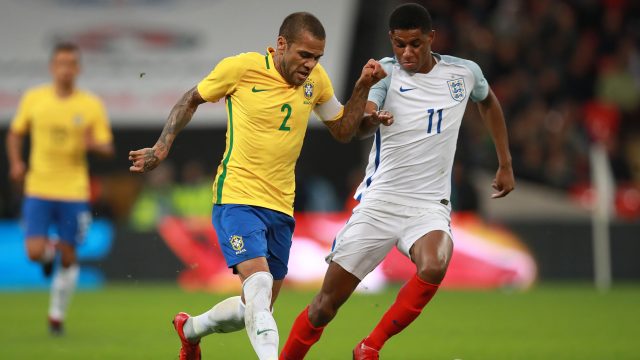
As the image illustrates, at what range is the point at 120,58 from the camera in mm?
21328

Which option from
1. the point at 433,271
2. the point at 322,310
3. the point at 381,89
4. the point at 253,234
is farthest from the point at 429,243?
the point at 253,234

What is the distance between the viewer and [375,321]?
13.4m

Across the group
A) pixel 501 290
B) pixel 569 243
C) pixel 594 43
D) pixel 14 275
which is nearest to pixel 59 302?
pixel 14 275

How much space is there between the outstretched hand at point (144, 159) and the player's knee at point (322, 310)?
1547 mm

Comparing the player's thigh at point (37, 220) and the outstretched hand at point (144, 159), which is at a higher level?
the outstretched hand at point (144, 159)

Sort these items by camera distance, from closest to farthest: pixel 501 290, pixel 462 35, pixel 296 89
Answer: pixel 296 89 → pixel 501 290 → pixel 462 35

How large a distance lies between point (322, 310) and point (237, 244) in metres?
0.96

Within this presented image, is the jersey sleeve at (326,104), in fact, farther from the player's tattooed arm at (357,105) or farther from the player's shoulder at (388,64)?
the player's shoulder at (388,64)

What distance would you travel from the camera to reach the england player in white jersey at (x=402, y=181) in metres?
8.02

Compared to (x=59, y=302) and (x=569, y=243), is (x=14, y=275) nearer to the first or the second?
(x=59, y=302)

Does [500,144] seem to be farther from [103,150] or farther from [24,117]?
[24,117]

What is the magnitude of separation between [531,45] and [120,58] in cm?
812

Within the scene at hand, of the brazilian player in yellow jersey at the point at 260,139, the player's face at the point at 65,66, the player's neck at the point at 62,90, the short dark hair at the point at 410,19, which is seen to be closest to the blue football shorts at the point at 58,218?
the player's neck at the point at 62,90

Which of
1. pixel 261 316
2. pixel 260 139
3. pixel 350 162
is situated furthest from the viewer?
pixel 350 162
